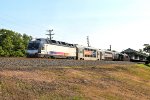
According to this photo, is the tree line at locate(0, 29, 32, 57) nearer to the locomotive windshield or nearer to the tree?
the locomotive windshield

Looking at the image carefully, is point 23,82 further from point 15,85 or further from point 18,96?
point 18,96

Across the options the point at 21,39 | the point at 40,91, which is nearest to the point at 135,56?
the point at 21,39

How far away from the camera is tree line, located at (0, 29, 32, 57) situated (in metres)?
97.2

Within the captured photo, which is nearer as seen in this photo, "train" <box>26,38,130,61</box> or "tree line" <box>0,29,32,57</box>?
"train" <box>26,38,130,61</box>

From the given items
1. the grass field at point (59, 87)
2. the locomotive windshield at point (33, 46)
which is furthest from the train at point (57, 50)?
the grass field at point (59, 87)

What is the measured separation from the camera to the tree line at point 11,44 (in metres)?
97.2

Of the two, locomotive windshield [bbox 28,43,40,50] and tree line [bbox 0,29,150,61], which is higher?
tree line [bbox 0,29,150,61]

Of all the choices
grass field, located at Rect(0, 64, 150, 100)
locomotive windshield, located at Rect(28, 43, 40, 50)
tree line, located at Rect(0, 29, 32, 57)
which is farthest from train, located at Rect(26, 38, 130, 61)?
tree line, located at Rect(0, 29, 32, 57)

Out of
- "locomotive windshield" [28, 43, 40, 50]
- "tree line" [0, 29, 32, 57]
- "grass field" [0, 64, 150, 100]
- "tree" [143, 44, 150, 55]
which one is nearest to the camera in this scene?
"grass field" [0, 64, 150, 100]

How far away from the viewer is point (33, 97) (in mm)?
17797

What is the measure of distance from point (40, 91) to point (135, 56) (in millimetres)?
112022

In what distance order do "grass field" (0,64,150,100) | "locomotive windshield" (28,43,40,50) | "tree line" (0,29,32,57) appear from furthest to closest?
"tree line" (0,29,32,57) < "locomotive windshield" (28,43,40,50) < "grass field" (0,64,150,100)

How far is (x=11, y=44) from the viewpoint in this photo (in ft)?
328

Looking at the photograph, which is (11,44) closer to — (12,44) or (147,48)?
(12,44)
